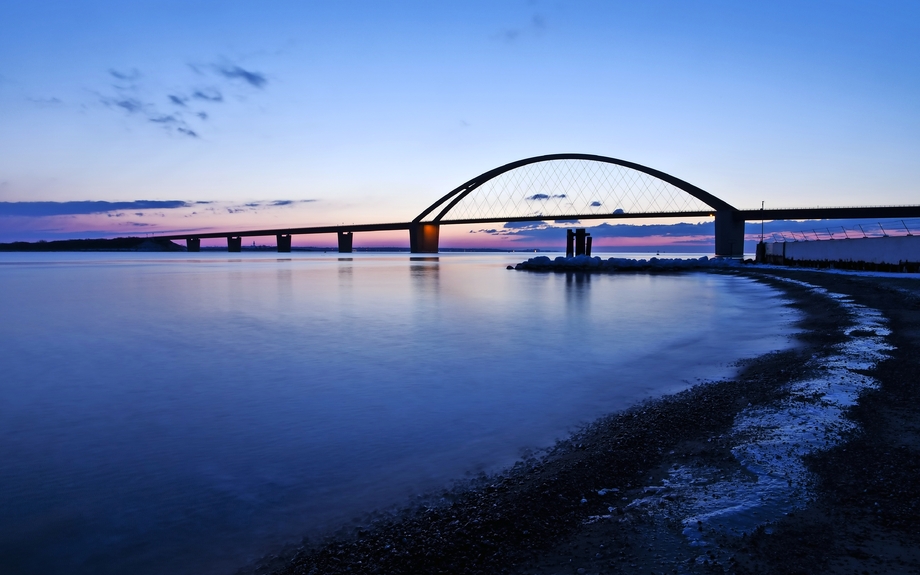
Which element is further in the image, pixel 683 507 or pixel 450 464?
pixel 450 464

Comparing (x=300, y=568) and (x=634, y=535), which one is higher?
(x=634, y=535)

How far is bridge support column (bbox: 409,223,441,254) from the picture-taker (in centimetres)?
10703

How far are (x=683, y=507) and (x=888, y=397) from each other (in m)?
3.41

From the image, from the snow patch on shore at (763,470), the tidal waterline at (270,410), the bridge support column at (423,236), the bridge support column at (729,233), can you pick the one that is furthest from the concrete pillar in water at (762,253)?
the bridge support column at (423,236)

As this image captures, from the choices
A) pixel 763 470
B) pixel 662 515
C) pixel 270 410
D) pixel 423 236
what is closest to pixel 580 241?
pixel 423 236

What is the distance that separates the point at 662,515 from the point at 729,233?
78.3 m

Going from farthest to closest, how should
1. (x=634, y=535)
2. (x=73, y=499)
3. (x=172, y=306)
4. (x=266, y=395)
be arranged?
(x=172, y=306)
(x=266, y=395)
(x=73, y=499)
(x=634, y=535)

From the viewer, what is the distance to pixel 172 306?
62.5 feet

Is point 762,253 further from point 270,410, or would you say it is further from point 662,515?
point 662,515

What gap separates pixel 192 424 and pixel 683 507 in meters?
4.77

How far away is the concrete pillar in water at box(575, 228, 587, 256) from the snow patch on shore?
5673cm

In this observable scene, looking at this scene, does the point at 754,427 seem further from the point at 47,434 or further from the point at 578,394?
the point at 47,434

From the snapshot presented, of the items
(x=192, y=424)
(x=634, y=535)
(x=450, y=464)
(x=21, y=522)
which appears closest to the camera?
(x=634, y=535)

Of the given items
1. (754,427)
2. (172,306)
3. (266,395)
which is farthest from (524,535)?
(172,306)
